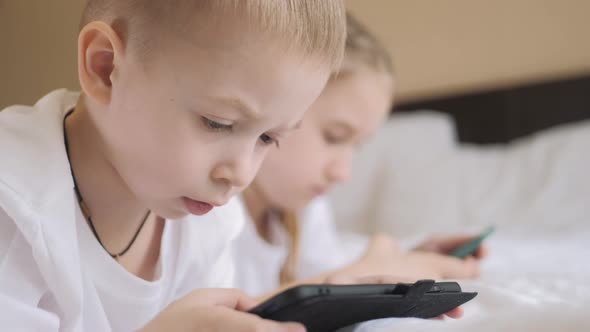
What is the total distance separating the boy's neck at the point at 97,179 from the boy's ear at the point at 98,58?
2.5 inches

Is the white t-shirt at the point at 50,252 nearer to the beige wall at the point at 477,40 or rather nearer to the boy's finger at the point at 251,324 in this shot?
the boy's finger at the point at 251,324

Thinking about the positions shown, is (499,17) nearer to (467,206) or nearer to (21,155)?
(467,206)

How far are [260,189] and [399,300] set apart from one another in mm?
743

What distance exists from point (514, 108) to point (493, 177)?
0.40 meters

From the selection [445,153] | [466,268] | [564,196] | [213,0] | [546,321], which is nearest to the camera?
[546,321]

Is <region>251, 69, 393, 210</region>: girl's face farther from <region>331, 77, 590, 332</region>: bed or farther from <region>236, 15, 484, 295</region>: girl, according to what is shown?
<region>331, 77, 590, 332</region>: bed

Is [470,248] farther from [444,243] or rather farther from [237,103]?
[237,103]

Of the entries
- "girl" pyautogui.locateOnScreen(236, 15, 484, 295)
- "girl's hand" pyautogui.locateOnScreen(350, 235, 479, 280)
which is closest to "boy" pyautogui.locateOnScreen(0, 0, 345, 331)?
"girl's hand" pyautogui.locateOnScreen(350, 235, 479, 280)

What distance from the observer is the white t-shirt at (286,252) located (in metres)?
1.25

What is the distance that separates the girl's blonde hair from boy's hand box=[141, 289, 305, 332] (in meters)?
0.64

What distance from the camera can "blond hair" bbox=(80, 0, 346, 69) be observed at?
1.81 feet

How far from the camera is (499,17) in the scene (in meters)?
2.17

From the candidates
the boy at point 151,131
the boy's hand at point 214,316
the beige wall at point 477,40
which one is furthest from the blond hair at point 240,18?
the beige wall at point 477,40

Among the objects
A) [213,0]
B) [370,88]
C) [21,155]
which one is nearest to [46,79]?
[21,155]
